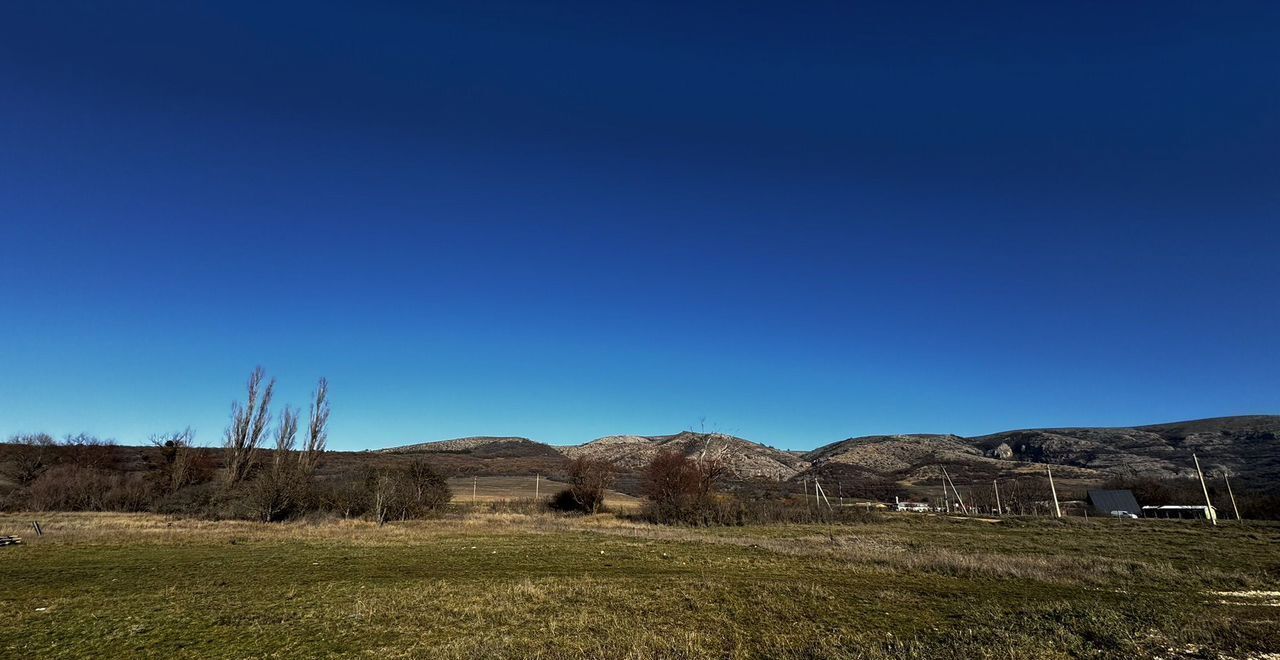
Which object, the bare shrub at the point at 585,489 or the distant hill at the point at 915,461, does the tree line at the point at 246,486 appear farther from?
the distant hill at the point at 915,461

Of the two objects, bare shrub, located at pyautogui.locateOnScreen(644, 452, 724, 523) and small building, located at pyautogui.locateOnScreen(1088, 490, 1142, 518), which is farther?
small building, located at pyautogui.locateOnScreen(1088, 490, 1142, 518)

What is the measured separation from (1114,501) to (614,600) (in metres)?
68.0

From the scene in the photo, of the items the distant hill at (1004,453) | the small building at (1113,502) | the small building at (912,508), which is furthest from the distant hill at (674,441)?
the small building at (1113,502)

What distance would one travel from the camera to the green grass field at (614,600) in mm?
8727

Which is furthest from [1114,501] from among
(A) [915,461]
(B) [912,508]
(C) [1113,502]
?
(A) [915,461]

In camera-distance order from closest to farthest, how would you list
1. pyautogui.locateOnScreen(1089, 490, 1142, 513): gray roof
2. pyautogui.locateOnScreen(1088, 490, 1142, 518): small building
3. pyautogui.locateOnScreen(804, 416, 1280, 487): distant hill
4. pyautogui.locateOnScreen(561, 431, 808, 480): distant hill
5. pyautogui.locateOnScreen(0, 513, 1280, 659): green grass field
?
pyautogui.locateOnScreen(0, 513, 1280, 659): green grass field
pyautogui.locateOnScreen(1088, 490, 1142, 518): small building
pyautogui.locateOnScreen(1089, 490, 1142, 513): gray roof
pyautogui.locateOnScreen(804, 416, 1280, 487): distant hill
pyautogui.locateOnScreen(561, 431, 808, 480): distant hill

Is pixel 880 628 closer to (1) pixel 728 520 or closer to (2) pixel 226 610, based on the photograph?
(2) pixel 226 610

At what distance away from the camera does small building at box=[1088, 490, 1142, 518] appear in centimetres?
5811

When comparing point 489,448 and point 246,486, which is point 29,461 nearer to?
point 246,486

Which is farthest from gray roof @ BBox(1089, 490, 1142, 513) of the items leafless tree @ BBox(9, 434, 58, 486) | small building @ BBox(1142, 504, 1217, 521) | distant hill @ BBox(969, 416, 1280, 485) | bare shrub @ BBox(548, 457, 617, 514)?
leafless tree @ BBox(9, 434, 58, 486)

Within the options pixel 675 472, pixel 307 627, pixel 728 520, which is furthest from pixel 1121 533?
pixel 307 627

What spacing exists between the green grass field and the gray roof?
40.1 meters

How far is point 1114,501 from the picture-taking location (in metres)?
59.2

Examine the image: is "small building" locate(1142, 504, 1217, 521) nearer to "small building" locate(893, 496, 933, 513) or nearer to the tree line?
"small building" locate(893, 496, 933, 513)
